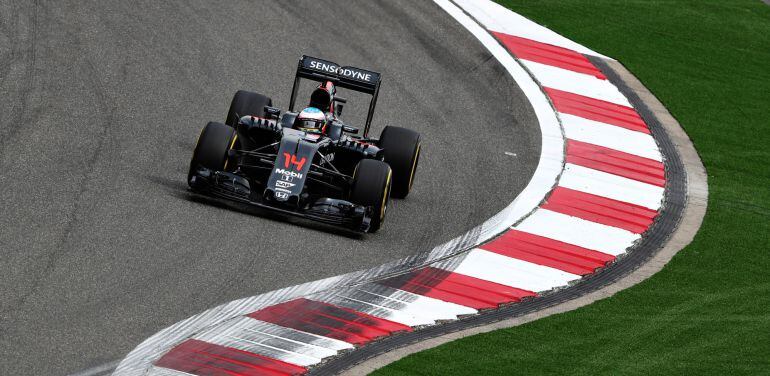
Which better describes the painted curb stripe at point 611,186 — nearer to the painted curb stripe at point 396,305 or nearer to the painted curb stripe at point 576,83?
the painted curb stripe at point 576,83

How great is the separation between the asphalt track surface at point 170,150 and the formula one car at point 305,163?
0.24m

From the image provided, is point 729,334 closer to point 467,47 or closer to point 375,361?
point 375,361

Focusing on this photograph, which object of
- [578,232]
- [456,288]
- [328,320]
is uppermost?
[578,232]

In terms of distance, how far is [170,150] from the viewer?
48.1 ft

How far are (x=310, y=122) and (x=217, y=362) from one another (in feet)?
14.3

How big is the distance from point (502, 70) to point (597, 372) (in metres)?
8.87

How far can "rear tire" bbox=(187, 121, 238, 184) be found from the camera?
13.3 meters

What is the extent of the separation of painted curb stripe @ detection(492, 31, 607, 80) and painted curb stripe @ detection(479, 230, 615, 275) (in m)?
5.80

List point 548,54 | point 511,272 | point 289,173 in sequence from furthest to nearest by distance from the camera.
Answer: point 548,54 → point 289,173 → point 511,272

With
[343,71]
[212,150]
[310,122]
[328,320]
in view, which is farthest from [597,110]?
[328,320]

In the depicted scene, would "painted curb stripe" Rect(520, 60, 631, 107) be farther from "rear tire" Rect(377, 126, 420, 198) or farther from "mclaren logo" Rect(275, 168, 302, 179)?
"mclaren logo" Rect(275, 168, 302, 179)

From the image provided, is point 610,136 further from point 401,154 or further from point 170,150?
point 170,150

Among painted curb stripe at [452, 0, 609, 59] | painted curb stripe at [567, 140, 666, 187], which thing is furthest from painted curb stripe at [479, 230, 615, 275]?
painted curb stripe at [452, 0, 609, 59]

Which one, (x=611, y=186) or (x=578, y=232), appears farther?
(x=611, y=186)
